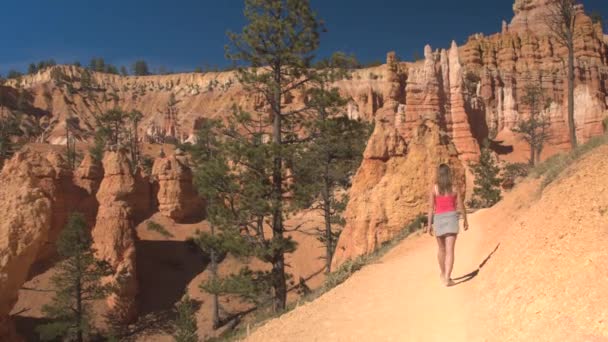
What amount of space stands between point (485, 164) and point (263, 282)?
50.9ft

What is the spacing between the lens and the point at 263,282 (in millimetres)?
17344

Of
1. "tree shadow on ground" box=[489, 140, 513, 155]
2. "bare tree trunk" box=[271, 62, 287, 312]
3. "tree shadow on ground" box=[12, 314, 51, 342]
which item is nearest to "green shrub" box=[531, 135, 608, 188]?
"bare tree trunk" box=[271, 62, 287, 312]

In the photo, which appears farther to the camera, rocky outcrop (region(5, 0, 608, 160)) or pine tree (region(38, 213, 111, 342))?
rocky outcrop (region(5, 0, 608, 160))

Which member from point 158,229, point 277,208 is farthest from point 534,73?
point 277,208

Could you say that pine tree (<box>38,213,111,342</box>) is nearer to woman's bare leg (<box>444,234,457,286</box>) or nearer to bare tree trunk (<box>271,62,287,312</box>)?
bare tree trunk (<box>271,62,287,312</box>)

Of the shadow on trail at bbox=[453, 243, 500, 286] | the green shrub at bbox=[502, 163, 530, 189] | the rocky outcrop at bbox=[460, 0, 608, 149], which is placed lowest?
the shadow on trail at bbox=[453, 243, 500, 286]

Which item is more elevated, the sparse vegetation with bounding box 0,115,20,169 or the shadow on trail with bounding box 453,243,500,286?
the sparse vegetation with bounding box 0,115,20,169

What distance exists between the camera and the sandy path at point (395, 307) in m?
6.27

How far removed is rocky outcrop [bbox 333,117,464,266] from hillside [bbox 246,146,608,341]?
14.3ft

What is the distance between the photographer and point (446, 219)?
24.5 ft

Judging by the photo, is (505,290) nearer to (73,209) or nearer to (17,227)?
(17,227)

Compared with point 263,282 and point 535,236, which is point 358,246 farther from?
point 535,236

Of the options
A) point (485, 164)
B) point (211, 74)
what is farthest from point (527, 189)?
point (211, 74)

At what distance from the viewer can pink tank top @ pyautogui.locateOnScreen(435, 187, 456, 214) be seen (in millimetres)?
7535
